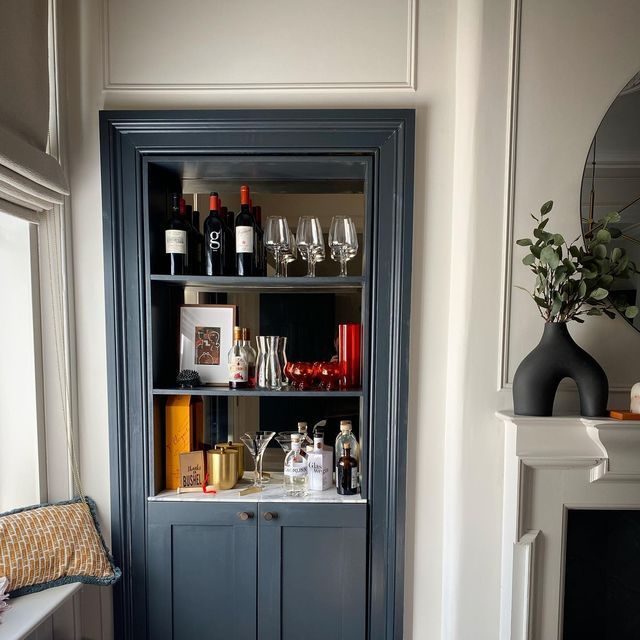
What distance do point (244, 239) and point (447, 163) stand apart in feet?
2.53

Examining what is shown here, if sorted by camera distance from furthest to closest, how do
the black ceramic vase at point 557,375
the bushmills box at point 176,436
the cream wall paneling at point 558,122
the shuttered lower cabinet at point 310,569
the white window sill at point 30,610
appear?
the bushmills box at point 176,436 → the shuttered lower cabinet at point 310,569 → the cream wall paneling at point 558,122 → the black ceramic vase at point 557,375 → the white window sill at point 30,610

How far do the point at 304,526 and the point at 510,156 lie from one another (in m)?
1.46

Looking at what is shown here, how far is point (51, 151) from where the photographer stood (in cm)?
158

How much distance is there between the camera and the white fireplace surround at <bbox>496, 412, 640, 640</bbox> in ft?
4.67

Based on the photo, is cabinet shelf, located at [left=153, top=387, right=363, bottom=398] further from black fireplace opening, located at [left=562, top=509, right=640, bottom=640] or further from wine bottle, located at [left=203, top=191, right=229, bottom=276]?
black fireplace opening, located at [left=562, top=509, right=640, bottom=640]

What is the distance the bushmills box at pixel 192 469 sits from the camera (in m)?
1.68

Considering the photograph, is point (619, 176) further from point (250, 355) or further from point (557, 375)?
point (250, 355)

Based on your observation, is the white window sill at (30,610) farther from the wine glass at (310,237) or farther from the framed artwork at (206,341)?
the wine glass at (310,237)

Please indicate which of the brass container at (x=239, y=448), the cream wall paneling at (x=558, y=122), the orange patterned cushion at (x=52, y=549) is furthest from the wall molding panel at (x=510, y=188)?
the orange patterned cushion at (x=52, y=549)

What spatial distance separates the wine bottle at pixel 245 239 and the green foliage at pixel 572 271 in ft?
3.00

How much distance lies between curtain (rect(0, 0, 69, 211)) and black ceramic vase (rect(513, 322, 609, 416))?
1.64 metres

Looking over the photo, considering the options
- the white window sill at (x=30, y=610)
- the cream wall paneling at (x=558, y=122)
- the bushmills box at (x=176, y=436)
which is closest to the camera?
the white window sill at (x=30, y=610)

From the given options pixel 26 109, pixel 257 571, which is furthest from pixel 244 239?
pixel 257 571

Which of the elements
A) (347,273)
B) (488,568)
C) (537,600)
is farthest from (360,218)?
(537,600)
